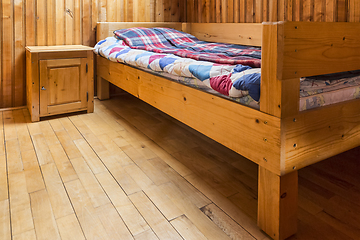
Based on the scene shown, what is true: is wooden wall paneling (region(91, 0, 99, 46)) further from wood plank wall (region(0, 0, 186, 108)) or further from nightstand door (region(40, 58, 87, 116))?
nightstand door (region(40, 58, 87, 116))

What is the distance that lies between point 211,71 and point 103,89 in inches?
73.5

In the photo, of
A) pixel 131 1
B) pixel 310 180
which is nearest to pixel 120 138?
pixel 310 180

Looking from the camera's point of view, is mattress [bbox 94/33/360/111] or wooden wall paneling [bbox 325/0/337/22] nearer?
mattress [bbox 94/33/360/111]

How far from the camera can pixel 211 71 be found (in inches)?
48.5

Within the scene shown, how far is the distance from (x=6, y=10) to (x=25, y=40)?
0.86 ft

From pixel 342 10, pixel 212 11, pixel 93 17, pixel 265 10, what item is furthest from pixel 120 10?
pixel 342 10

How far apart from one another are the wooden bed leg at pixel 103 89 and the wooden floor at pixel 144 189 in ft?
2.97

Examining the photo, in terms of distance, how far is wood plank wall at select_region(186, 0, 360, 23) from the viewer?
1.91 metres

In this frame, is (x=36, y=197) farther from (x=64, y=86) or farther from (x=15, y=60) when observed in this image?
(x=15, y=60)


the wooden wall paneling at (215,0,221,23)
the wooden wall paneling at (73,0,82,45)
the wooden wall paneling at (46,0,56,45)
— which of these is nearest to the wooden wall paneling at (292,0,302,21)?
the wooden wall paneling at (215,0,221,23)

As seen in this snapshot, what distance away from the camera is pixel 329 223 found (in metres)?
1.05

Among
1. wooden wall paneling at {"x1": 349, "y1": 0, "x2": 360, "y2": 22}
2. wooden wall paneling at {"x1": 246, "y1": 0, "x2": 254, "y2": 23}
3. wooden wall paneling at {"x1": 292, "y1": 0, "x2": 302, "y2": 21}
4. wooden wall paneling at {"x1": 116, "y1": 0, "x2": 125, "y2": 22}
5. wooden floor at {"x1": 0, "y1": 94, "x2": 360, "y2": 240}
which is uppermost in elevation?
wooden wall paneling at {"x1": 116, "y1": 0, "x2": 125, "y2": 22}

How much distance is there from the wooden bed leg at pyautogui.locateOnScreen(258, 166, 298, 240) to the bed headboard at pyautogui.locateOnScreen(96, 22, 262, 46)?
1.72 metres

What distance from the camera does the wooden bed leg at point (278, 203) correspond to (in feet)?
3.08
